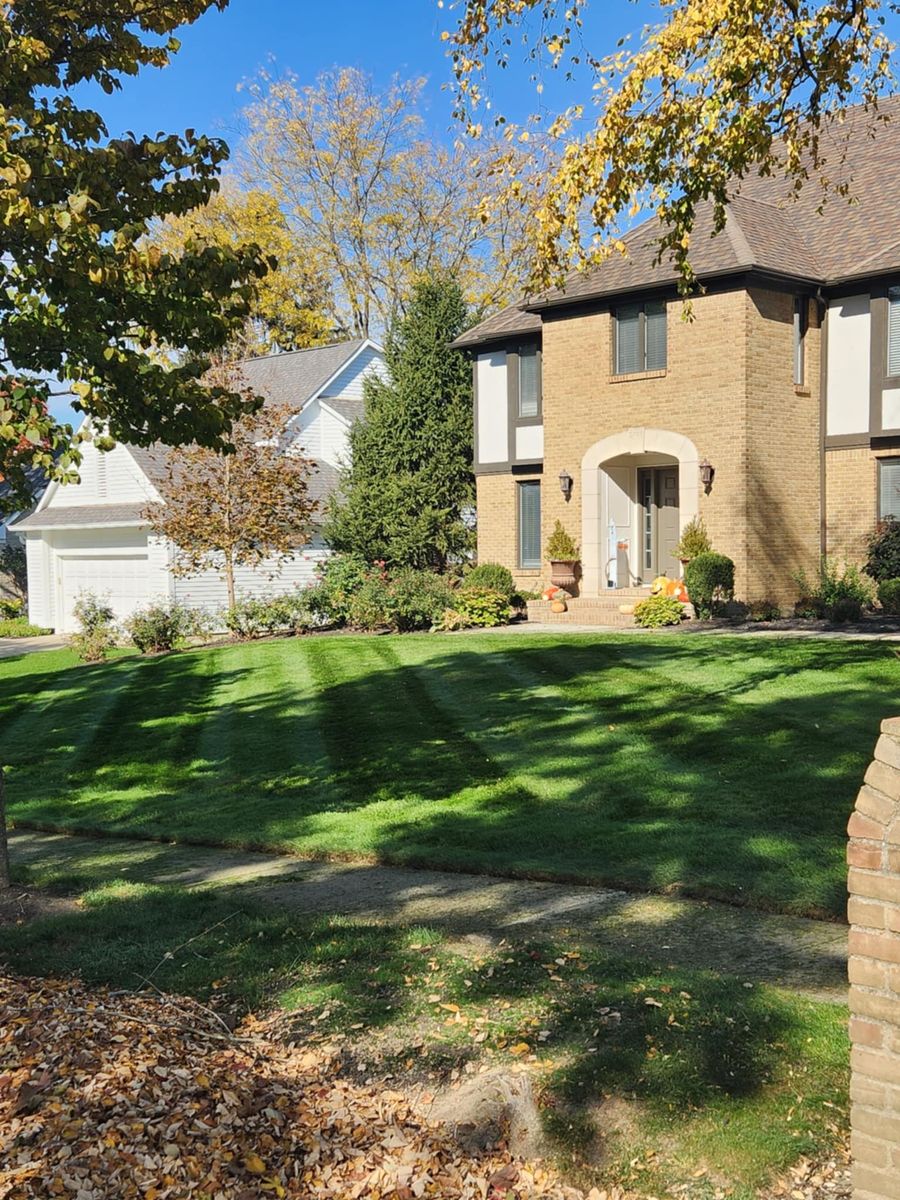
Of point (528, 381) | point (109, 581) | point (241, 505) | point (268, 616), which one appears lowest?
point (268, 616)

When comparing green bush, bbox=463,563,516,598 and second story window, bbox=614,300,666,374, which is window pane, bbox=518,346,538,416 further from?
green bush, bbox=463,563,516,598

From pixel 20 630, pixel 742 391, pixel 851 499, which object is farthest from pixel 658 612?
pixel 20 630

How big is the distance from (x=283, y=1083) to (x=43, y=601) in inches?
1160

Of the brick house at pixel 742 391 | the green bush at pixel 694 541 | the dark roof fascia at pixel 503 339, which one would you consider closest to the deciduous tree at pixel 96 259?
the brick house at pixel 742 391

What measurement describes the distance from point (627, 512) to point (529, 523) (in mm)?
2381

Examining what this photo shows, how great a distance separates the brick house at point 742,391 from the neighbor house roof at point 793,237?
0.05 metres

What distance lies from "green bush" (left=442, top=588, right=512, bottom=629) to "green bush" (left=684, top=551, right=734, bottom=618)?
146 inches

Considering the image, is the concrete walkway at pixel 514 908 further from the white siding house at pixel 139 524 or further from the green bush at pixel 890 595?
the white siding house at pixel 139 524

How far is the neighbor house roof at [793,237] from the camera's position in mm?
20531

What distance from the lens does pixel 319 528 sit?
27.4 metres

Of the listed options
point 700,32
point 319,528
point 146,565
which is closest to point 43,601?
point 146,565

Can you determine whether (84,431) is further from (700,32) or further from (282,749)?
(700,32)

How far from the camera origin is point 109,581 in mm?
28516

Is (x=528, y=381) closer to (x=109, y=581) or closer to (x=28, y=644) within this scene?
(x=109, y=581)
